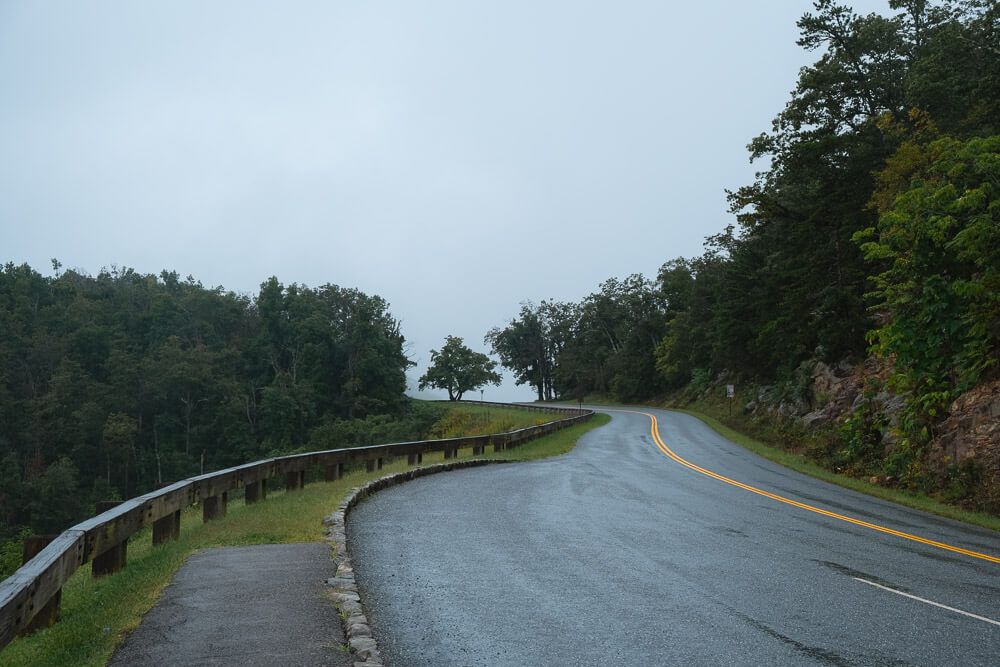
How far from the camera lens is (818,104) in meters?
34.6

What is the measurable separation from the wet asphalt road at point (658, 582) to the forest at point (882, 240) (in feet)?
22.3

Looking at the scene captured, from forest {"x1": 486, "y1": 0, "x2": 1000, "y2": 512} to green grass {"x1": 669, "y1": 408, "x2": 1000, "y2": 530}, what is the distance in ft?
2.24

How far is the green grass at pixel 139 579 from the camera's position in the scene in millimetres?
4859

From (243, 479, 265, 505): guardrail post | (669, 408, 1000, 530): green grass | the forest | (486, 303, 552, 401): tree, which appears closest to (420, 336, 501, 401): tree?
(486, 303, 552, 401): tree

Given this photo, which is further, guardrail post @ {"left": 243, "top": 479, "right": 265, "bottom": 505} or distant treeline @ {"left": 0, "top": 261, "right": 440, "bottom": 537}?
distant treeline @ {"left": 0, "top": 261, "right": 440, "bottom": 537}

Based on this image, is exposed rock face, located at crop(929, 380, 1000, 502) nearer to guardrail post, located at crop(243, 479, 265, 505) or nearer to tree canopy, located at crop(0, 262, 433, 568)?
guardrail post, located at crop(243, 479, 265, 505)

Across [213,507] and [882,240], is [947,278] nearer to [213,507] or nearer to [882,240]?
[882,240]

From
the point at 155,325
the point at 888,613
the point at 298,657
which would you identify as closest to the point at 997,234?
the point at 888,613

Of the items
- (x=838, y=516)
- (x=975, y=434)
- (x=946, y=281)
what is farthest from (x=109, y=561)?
(x=946, y=281)

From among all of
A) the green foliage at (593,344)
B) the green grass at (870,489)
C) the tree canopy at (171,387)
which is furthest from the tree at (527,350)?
the green grass at (870,489)

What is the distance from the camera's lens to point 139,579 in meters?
6.62

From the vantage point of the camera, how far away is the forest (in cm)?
1864

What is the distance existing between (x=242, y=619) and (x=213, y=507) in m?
5.69

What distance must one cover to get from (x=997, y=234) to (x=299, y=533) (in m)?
17.0
